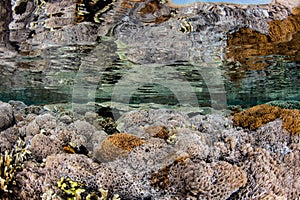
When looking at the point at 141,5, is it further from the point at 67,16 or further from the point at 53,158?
the point at 53,158

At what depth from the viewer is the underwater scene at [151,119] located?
484 centimetres

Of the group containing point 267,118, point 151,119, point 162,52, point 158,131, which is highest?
point 162,52

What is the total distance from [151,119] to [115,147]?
2.91m

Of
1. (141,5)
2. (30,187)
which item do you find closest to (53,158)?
(30,187)

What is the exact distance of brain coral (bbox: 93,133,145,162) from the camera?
5.43 meters

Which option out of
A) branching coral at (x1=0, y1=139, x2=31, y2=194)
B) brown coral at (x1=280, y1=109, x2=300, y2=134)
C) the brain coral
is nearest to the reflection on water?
brown coral at (x1=280, y1=109, x2=300, y2=134)

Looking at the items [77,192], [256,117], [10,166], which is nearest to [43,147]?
[10,166]

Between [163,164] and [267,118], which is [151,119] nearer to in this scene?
[163,164]

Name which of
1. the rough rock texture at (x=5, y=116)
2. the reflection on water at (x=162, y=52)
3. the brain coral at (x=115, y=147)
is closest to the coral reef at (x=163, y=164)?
the brain coral at (x=115, y=147)

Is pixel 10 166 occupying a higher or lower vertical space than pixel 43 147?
higher

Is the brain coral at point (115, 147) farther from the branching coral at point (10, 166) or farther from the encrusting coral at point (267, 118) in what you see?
the encrusting coral at point (267, 118)

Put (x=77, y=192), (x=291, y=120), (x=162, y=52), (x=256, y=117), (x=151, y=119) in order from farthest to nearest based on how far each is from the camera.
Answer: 1. (x=162, y=52)
2. (x=151, y=119)
3. (x=256, y=117)
4. (x=291, y=120)
5. (x=77, y=192)

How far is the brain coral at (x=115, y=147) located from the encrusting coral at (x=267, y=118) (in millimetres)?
3047

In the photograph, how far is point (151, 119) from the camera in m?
8.28
